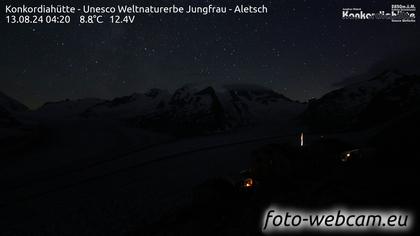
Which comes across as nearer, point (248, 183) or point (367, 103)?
point (248, 183)

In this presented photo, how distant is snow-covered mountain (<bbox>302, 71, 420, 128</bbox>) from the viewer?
118m

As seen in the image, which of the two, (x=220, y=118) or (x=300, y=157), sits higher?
(x=300, y=157)

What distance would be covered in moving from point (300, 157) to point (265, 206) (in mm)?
11017

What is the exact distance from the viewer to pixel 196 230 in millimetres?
14516

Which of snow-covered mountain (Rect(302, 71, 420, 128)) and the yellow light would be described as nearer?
the yellow light

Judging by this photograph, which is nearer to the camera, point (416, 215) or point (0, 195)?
point (416, 215)

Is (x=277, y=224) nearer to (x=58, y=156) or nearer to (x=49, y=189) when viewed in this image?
(x=49, y=189)

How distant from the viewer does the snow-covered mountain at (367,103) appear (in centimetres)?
11850

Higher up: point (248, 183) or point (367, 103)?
point (248, 183)

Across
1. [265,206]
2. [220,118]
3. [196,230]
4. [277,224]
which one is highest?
[277,224]

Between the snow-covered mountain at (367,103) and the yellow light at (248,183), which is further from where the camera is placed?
the snow-covered mountain at (367,103)

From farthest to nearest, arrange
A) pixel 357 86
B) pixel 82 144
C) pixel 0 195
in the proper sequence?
pixel 357 86 < pixel 82 144 < pixel 0 195

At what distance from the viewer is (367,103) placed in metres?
170

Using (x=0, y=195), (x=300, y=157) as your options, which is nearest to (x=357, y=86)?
(x=300, y=157)
